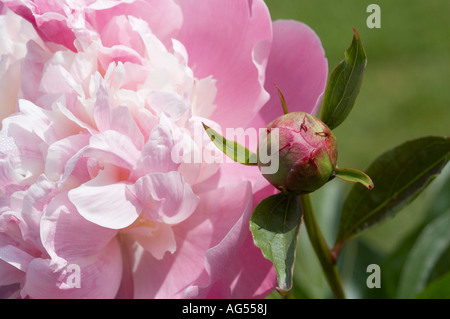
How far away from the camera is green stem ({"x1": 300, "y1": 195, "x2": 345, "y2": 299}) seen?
0.54 meters

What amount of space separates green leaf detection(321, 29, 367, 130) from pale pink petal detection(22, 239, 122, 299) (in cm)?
24

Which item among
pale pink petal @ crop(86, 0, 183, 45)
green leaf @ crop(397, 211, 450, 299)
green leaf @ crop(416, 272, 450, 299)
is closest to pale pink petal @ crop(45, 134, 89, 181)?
pale pink petal @ crop(86, 0, 183, 45)

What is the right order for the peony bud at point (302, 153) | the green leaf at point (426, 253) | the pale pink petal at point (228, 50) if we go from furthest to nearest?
the green leaf at point (426, 253), the pale pink petal at point (228, 50), the peony bud at point (302, 153)

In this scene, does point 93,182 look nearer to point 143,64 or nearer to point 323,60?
point 143,64

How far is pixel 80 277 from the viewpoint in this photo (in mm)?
524

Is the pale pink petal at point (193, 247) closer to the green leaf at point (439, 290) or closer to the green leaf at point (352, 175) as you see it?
the green leaf at point (352, 175)

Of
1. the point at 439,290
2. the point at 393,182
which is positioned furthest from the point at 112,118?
the point at 439,290

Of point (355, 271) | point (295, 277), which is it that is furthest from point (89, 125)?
point (355, 271)

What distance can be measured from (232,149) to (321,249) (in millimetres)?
154

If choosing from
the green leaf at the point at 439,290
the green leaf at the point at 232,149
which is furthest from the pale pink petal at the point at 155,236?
the green leaf at the point at 439,290

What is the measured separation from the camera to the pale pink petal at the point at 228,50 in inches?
22.3

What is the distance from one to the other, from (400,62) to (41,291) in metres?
2.16

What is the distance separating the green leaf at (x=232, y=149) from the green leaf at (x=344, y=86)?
0.27 ft

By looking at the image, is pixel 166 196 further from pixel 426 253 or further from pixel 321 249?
pixel 426 253
